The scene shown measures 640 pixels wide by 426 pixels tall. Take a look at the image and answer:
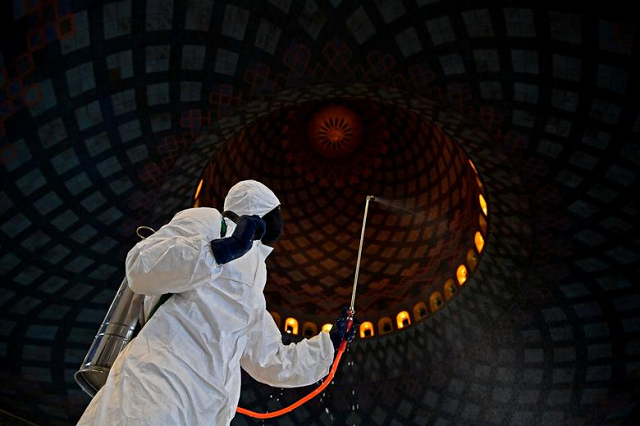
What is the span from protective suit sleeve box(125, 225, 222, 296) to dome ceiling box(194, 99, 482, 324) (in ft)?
34.0

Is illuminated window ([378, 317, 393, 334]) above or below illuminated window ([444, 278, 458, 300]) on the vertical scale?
below

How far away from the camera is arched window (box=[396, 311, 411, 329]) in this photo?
46.9ft

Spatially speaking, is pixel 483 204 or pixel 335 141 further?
pixel 335 141

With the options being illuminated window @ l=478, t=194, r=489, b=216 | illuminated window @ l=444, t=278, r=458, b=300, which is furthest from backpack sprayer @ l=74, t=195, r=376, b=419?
illuminated window @ l=444, t=278, r=458, b=300

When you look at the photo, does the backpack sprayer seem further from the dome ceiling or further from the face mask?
the dome ceiling

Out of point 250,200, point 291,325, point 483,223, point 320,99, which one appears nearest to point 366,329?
point 291,325

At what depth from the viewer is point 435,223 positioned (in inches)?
564

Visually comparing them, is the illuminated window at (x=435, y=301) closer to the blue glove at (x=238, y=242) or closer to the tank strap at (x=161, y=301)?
the blue glove at (x=238, y=242)

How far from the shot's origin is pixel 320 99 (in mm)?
9367

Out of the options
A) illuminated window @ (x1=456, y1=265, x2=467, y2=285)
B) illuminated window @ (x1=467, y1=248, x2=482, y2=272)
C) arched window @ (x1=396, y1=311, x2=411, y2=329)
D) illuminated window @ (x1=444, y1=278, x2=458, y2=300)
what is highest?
illuminated window @ (x1=467, y1=248, x2=482, y2=272)

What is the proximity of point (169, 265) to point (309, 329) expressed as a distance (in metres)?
11.5

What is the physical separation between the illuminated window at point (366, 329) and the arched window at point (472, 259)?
327 centimetres

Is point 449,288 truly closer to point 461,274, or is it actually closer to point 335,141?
point 461,274

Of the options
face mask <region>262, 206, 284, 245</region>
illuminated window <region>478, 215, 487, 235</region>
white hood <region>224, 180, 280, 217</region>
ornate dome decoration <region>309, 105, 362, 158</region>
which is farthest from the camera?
ornate dome decoration <region>309, 105, 362, 158</region>
